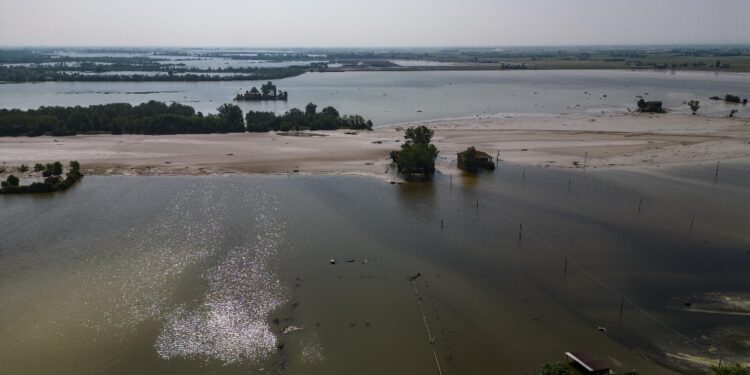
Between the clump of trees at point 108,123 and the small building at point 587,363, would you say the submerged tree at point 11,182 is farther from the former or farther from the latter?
the small building at point 587,363

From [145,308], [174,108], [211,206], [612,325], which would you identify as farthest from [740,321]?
[174,108]

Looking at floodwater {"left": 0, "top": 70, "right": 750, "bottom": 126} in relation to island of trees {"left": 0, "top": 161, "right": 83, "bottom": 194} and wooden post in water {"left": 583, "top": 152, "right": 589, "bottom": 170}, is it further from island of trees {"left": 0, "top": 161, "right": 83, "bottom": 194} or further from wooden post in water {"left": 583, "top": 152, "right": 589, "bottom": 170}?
island of trees {"left": 0, "top": 161, "right": 83, "bottom": 194}

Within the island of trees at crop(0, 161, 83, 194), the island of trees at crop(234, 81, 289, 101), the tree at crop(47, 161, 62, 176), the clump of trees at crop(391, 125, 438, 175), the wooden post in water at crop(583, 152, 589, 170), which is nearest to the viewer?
the island of trees at crop(0, 161, 83, 194)

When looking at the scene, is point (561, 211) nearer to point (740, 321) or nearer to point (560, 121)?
point (740, 321)

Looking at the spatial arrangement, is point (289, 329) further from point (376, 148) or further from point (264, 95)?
point (264, 95)

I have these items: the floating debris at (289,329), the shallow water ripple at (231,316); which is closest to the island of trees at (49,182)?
the shallow water ripple at (231,316)

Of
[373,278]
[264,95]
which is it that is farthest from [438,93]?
[373,278]

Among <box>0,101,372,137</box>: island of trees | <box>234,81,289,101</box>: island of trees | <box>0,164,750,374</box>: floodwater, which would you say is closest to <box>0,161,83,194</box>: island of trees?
<box>0,164,750,374</box>: floodwater

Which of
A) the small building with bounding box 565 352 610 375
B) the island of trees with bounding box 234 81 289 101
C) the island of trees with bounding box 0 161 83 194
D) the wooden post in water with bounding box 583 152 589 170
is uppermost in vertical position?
the island of trees with bounding box 234 81 289 101

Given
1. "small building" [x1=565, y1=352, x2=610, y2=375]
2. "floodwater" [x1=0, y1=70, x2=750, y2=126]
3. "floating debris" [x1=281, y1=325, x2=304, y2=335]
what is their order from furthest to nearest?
"floodwater" [x1=0, y1=70, x2=750, y2=126]
"floating debris" [x1=281, y1=325, x2=304, y2=335]
"small building" [x1=565, y1=352, x2=610, y2=375]
